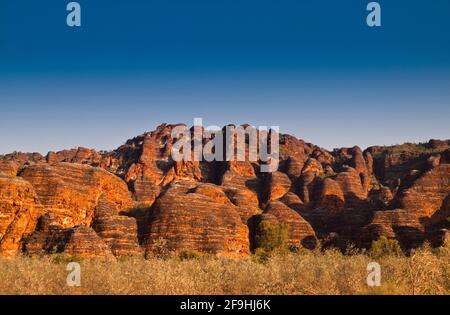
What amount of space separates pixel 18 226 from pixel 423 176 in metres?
57.5

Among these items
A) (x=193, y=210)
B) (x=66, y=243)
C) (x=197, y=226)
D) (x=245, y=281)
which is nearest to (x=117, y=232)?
(x=66, y=243)

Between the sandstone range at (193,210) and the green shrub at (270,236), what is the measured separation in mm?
1027

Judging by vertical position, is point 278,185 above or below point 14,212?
above

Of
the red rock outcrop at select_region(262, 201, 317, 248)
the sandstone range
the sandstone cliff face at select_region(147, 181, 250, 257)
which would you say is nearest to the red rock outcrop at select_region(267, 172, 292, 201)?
the sandstone range

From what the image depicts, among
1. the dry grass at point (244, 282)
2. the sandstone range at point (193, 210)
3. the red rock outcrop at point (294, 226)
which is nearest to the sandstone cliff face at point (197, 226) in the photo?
the sandstone range at point (193, 210)

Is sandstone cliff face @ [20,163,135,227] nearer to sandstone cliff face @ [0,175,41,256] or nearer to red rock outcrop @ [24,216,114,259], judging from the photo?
sandstone cliff face @ [0,175,41,256]

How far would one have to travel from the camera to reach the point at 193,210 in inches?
1640

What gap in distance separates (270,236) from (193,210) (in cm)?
953

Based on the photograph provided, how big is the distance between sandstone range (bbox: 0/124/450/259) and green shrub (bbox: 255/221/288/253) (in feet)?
3.37

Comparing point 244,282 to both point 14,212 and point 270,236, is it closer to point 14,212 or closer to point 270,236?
point 14,212

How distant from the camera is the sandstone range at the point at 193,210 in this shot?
3444 cm

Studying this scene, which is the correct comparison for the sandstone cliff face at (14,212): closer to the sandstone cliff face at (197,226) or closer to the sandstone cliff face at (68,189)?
the sandstone cliff face at (68,189)

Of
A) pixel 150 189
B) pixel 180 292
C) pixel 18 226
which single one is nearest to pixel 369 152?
pixel 150 189
